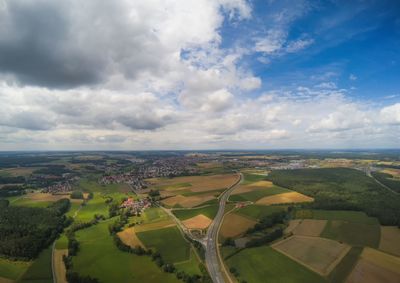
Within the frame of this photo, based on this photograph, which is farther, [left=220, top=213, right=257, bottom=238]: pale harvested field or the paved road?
[left=220, top=213, right=257, bottom=238]: pale harvested field

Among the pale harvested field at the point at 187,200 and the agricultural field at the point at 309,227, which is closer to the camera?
the agricultural field at the point at 309,227

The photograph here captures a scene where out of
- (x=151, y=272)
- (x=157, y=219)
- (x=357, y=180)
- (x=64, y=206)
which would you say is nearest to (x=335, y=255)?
(x=151, y=272)

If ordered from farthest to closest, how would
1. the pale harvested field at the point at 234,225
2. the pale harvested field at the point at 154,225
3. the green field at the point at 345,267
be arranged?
1. the pale harvested field at the point at 154,225
2. the pale harvested field at the point at 234,225
3. the green field at the point at 345,267

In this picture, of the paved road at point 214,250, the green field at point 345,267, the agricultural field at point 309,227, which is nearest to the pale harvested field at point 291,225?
the agricultural field at point 309,227

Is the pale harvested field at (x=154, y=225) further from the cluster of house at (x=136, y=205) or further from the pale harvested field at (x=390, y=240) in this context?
the pale harvested field at (x=390, y=240)

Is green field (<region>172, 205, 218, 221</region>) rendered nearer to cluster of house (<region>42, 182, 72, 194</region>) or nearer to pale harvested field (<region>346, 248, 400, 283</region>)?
pale harvested field (<region>346, 248, 400, 283</region>)

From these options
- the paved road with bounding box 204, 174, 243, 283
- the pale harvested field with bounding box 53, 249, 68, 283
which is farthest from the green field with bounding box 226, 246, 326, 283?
the pale harvested field with bounding box 53, 249, 68, 283
